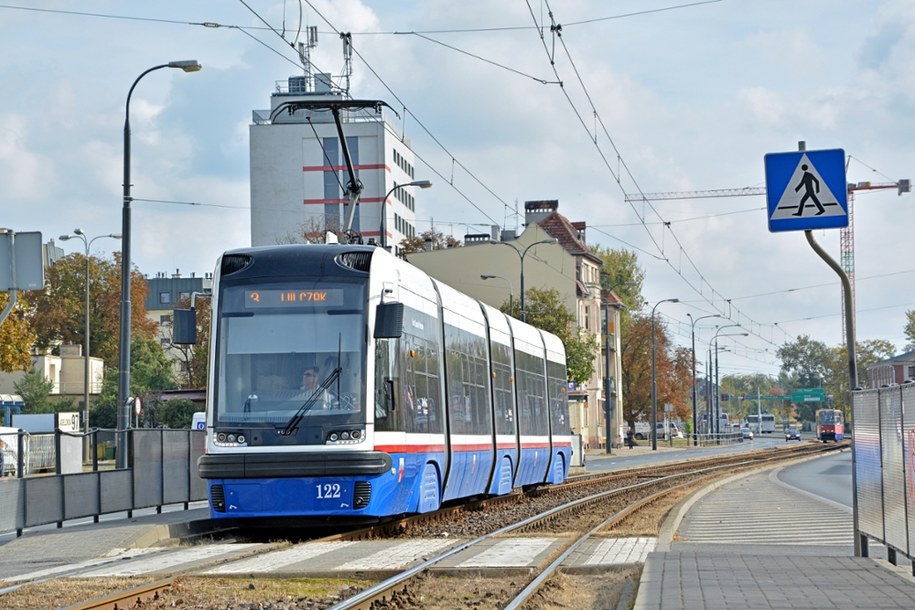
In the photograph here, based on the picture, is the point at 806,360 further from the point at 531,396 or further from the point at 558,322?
the point at 531,396

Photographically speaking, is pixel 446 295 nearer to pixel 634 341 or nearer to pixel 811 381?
pixel 634 341

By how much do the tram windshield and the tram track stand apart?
1504mm

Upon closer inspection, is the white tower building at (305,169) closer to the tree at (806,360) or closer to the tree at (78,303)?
the tree at (78,303)

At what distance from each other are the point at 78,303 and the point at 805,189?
8061 cm

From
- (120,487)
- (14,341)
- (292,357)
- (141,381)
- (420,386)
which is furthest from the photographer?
(141,381)

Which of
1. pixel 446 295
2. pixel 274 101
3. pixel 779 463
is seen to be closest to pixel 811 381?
pixel 274 101

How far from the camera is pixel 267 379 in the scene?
665 inches

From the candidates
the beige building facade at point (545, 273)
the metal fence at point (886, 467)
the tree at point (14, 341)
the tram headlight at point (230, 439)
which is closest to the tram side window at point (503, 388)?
the tram headlight at point (230, 439)

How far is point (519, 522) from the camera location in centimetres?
2070

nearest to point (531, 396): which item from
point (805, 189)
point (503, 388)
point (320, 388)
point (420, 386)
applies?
point (503, 388)

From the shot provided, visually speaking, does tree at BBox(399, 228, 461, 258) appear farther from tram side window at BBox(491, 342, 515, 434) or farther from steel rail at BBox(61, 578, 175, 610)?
steel rail at BBox(61, 578, 175, 610)

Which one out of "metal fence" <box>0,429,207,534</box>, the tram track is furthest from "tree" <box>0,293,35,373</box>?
"metal fence" <box>0,429,207,534</box>

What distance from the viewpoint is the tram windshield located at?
661 inches

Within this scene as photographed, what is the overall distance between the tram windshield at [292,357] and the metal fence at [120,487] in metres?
3.41
